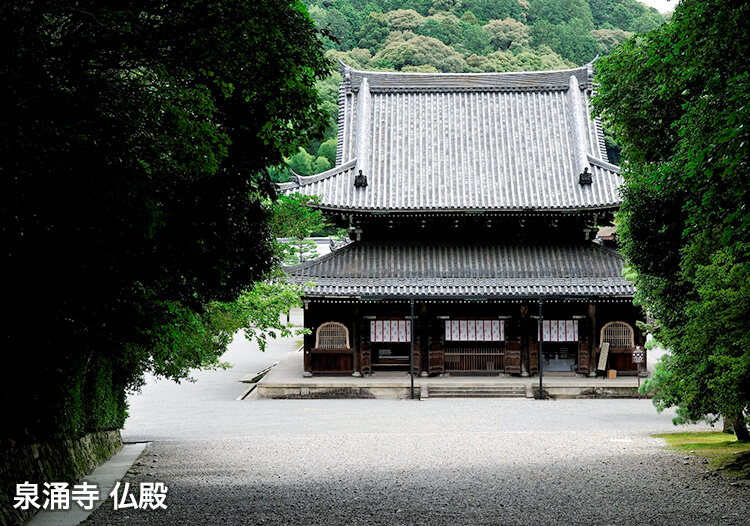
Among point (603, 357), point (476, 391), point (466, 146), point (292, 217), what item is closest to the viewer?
point (292, 217)

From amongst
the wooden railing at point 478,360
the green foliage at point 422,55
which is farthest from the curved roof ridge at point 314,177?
the green foliage at point 422,55

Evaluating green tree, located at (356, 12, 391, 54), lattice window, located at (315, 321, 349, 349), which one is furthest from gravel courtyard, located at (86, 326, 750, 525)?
green tree, located at (356, 12, 391, 54)

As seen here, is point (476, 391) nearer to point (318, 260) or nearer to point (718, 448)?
point (318, 260)

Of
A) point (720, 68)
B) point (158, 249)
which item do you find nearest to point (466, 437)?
point (158, 249)

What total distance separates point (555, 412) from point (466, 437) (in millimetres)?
5500

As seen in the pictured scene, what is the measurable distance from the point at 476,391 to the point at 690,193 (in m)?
13.1

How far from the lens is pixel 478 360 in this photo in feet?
78.0

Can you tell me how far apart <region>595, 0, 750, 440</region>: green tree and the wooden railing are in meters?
10.2

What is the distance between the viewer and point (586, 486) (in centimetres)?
912

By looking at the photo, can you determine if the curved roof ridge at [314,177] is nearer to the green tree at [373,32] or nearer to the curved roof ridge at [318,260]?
the curved roof ridge at [318,260]

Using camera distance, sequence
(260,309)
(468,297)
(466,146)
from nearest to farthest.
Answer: (260,309)
(468,297)
(466,146)

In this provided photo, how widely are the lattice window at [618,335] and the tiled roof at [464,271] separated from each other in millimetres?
1955

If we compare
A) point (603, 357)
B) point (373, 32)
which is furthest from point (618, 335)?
point (373, 32)

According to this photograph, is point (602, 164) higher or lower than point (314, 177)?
higher
